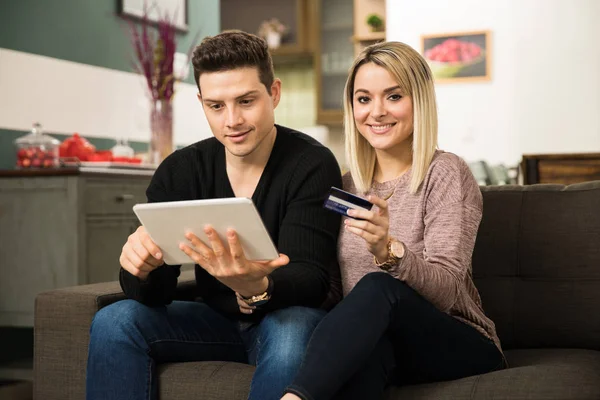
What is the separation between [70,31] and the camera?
3604mm

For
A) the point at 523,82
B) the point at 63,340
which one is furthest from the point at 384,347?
the point at 523,82

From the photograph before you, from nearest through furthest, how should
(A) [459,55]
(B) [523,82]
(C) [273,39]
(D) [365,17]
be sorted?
1. (B) [523,82]
2. (A) [459,55]
3. (D) [365,17]
4. (C) [273,39]

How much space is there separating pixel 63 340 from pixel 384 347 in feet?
2.54

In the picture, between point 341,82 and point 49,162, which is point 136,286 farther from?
point 341,82

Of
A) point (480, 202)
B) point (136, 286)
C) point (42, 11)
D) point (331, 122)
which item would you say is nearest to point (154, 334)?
point (136, 286)

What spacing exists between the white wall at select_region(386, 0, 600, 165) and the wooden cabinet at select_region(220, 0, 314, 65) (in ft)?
5.00

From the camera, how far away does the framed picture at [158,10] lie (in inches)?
154

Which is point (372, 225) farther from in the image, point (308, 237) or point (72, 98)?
point (72, 98)

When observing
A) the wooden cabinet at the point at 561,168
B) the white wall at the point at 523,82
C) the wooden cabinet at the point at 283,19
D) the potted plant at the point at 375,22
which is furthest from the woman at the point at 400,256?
the wooden cabinet at the point at 283,19

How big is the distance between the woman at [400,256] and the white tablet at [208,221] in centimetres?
18

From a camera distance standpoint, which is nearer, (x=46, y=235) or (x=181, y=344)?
(x=181, y=344)

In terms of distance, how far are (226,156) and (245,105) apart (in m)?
0.17

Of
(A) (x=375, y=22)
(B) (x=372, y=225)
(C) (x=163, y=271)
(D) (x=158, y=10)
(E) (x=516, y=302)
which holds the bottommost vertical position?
(E) (x=516, y=302)

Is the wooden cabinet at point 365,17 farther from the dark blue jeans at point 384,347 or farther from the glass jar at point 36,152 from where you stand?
the dark blue jeans at point 384,347
